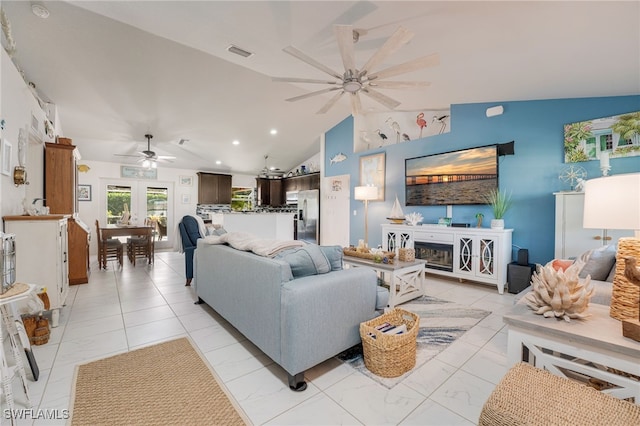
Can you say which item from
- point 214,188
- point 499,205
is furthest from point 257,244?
point 214,188

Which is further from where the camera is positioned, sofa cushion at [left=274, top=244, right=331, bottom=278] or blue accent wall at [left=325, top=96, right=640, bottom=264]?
blue accent wall at [left=325, top=96, right=640, bottom=264]

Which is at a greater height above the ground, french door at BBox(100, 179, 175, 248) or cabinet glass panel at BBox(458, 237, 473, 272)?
french door at BBox(100, 179, 175, 248)

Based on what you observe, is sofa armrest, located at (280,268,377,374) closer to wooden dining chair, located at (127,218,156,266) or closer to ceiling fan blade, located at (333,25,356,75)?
ceiling fan blade, located at (333,25,356,75)

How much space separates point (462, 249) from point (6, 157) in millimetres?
5219

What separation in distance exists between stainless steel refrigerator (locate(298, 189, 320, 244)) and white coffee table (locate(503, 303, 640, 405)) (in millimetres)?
5696

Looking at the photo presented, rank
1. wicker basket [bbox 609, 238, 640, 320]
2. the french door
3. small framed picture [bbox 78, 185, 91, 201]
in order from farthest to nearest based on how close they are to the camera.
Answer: the french door
small framed picture [bbox 78, 185, 91, 201]
wicker basket [bbox 609, 238, 640, 320]

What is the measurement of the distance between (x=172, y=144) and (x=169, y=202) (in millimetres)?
1902

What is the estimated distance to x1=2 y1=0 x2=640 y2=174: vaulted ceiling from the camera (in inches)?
86.6

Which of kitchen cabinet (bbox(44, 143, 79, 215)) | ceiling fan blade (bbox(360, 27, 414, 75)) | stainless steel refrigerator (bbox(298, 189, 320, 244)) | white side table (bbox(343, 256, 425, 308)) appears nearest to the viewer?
ceiling fan blade (bbox(360, 27, 414, 75))

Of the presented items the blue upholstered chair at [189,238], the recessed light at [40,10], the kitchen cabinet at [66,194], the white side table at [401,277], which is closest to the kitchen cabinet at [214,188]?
the kitchen cabinet at [66,194]

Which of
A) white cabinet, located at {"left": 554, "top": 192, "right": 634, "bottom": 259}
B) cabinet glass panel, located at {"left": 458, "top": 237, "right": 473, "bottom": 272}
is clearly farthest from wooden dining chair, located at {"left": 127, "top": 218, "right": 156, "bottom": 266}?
white cabinet, located at {"left": 554, "top": 192, "right": 634, "bottom": 259}

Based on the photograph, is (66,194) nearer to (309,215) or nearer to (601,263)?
(309,215)

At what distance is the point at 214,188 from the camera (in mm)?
7766

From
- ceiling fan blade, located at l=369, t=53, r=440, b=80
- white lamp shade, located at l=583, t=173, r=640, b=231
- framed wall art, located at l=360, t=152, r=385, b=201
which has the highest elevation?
ceiling fan blade, located at l=369, t=53, r=440, b=80
